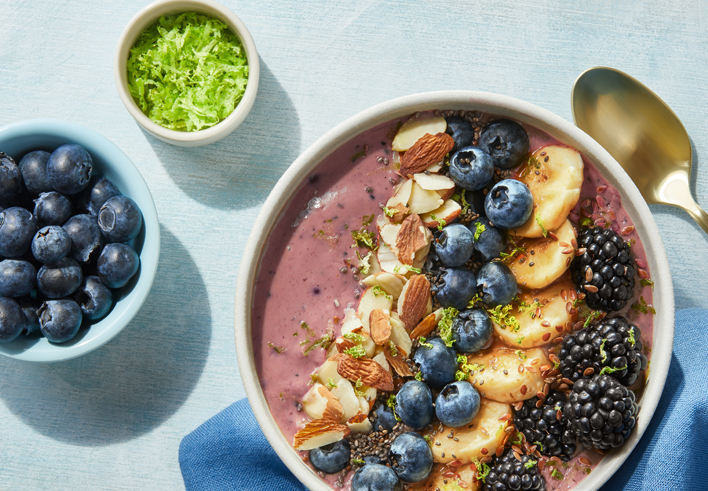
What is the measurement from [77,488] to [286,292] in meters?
0.90

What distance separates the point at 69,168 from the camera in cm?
127

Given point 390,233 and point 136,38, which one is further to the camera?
point 136,38

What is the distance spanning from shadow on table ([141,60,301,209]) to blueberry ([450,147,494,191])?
50 cm

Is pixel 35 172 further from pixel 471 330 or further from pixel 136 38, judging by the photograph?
pixel 471 330

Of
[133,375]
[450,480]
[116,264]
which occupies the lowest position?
[133,375]

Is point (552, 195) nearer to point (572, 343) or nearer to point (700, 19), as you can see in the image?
point (572, 343)

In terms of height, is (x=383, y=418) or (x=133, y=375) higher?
(x=383, y=418)

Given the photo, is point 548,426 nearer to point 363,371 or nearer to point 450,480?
point 450,480

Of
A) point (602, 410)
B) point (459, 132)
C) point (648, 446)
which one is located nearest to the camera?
Result: point (602, 410)

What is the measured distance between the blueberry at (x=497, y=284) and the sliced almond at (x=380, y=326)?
23 centimetres

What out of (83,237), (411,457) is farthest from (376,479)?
(83,237)

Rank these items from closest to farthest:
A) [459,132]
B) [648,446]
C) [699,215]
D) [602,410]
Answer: [602,410]
[459,132]
[648,446]
[699,215]

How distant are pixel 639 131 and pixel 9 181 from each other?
1639mm

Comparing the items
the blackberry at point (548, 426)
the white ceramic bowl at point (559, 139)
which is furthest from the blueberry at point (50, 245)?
the blackberry at point (548, 426)
